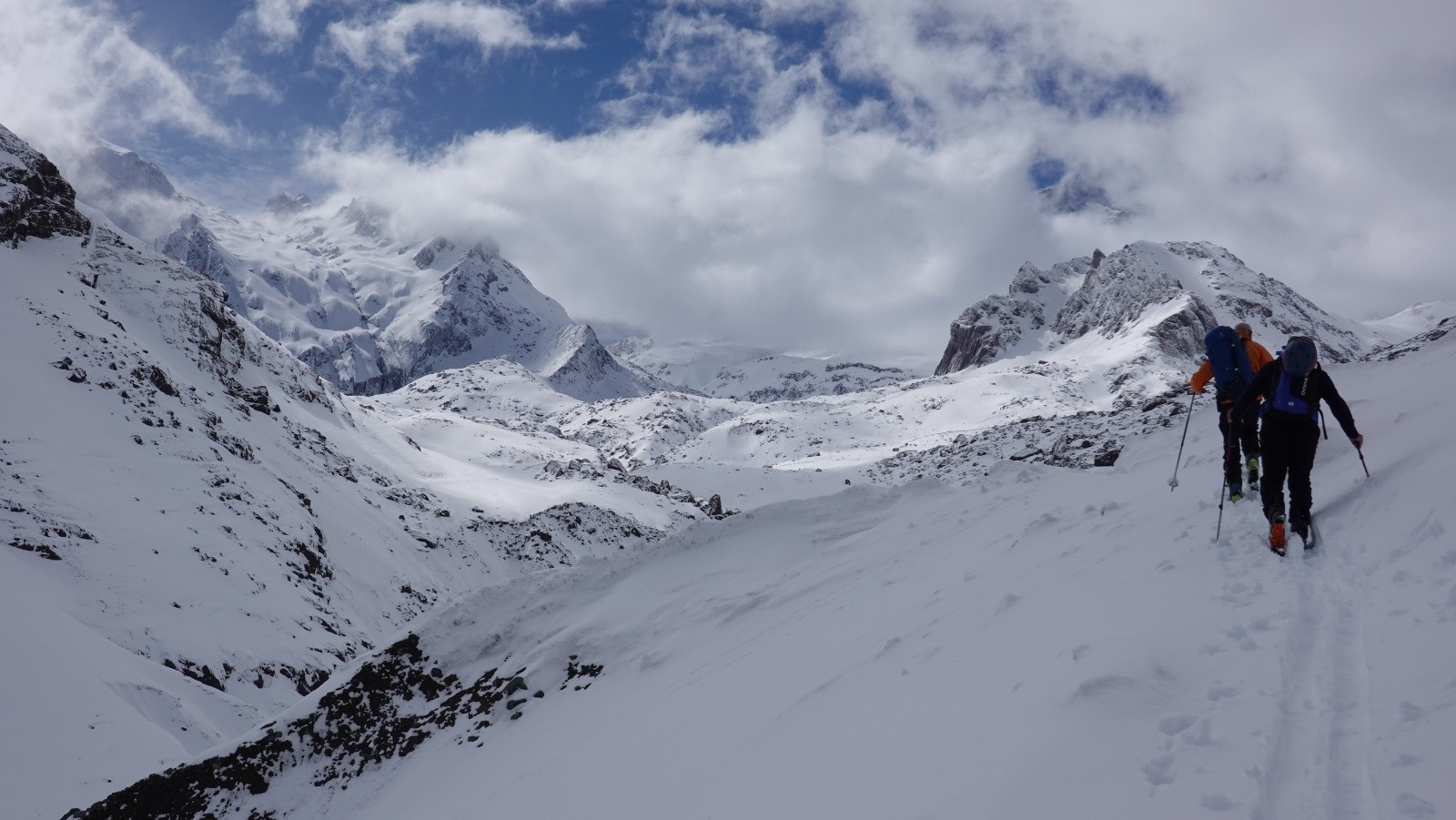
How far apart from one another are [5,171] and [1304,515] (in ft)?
229

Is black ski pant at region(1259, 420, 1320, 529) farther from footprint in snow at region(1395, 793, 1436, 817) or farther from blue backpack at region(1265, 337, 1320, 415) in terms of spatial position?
footprint in snow at region(1395, 793, 1436, 817)

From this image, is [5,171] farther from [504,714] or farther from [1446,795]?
[1446,795]

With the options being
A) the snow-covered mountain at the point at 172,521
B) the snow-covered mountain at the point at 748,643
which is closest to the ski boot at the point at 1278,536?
the snow-covered mountain at the point at 748,643

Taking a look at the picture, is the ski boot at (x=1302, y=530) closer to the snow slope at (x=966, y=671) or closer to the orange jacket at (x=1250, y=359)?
the snow slope at (x=966, y=671)

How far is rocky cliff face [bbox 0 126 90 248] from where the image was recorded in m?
45.0

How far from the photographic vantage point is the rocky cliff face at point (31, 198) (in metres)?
45.0

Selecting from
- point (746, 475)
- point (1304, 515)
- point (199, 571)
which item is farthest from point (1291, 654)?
point (746, 475)

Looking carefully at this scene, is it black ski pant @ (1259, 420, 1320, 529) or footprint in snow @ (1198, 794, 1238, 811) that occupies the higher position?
black ski pant @ (1259, 420, 1320, 529)

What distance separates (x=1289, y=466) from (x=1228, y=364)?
3165 millimetres

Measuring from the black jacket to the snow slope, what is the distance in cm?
93

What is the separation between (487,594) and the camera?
644 inches

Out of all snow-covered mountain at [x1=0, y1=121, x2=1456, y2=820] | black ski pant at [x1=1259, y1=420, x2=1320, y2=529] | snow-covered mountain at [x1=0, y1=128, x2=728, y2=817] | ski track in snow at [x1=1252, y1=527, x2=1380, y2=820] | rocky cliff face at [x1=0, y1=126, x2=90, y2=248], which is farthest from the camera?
rocky cliff face at [x1=0, y1=126, x2=90, y2=248]

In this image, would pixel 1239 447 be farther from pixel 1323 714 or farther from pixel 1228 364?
pixel 1323 714

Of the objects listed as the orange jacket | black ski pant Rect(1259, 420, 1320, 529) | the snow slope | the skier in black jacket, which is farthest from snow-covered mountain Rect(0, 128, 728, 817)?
the orange jacket
